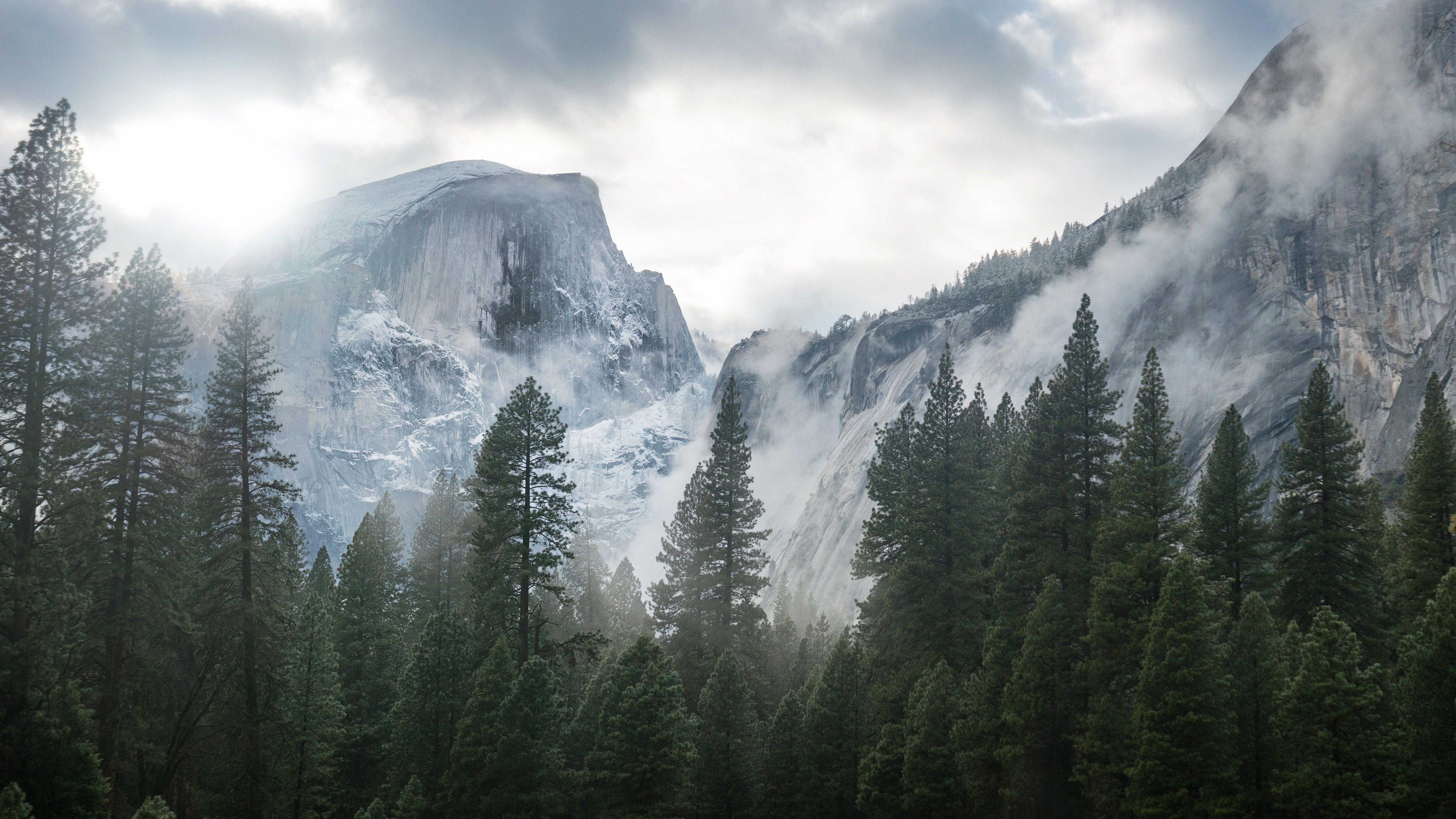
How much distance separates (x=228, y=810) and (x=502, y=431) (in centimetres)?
1423

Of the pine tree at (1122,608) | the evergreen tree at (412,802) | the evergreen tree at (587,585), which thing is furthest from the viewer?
the evergreen tree at (587,585)

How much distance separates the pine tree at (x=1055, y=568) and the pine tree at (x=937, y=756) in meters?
2.28

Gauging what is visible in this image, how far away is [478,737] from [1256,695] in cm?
2208

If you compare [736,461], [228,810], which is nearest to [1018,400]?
[736,461]

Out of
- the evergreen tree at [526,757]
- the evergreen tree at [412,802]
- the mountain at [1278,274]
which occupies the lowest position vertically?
the evergreen tree at [412,802]

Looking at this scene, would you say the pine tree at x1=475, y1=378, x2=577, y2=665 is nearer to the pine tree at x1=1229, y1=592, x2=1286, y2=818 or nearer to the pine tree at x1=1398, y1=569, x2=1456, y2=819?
the pine tree at x1=1229, y1=592, x2=1286, y2=818

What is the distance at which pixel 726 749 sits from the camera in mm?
30266

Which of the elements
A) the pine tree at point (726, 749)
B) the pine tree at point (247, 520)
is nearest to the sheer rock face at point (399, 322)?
the pine tree at point (247, 520)

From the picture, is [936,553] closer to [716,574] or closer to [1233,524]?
[716,574]

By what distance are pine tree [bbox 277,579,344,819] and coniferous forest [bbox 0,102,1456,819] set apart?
130 mm

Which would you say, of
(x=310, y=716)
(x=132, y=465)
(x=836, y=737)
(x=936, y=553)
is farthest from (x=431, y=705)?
(x=936, y=553)

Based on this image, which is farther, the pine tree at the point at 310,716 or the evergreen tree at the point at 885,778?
the evergreen tree at the point at 885,778

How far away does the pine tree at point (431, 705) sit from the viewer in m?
29.9

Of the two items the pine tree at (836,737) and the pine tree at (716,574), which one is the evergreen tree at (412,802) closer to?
the pine tree at (716,574)
